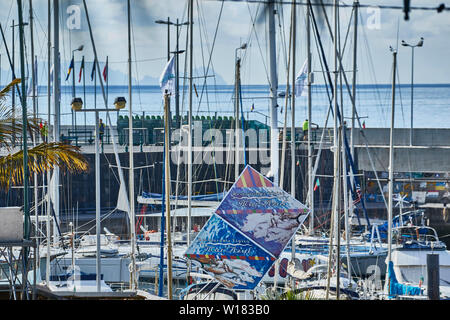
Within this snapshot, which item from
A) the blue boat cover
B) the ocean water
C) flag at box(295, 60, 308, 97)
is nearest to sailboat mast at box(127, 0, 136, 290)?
the ocean water

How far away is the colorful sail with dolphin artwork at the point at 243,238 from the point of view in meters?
9.78

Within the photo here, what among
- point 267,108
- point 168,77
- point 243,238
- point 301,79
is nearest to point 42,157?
point 243,238

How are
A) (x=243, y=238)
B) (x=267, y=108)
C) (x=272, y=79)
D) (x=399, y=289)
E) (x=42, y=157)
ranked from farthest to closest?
(x=267, y=108) → (x=272, y=79) → (x=399, y=289) → (x=42, y=157) → (x=243, y=238)

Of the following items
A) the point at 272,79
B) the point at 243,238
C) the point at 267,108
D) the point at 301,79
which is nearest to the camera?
the point at 243,238

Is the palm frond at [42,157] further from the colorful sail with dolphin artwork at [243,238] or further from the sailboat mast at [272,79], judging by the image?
the sailboat mast at [272,79]

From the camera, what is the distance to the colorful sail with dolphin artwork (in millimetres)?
9781

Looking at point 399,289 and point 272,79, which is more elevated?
point 272,79

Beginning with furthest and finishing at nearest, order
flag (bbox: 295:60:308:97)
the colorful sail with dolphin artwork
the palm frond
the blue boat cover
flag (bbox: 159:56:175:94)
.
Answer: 1. flag (bbox: 295:60:308:97)
2. flag (bbox: 159:56:175:94)
3. the blue boat cover
4. the palm frond
5. the colorful sail with dolphin artwork

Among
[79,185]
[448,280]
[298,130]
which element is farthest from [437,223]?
[79,185]

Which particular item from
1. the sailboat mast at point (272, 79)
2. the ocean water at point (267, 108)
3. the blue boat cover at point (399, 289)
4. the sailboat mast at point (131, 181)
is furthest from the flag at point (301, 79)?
the blue boat cover at point (399, 289)

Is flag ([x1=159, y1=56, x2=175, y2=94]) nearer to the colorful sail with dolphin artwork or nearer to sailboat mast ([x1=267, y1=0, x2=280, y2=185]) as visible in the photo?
sailboat mast ([x1=267, y1=0, x2=280, y2=185])

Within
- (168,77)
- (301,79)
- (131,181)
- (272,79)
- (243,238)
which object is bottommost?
(243,238)

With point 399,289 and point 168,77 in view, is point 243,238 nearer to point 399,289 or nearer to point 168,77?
point 399,289

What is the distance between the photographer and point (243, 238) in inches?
386
